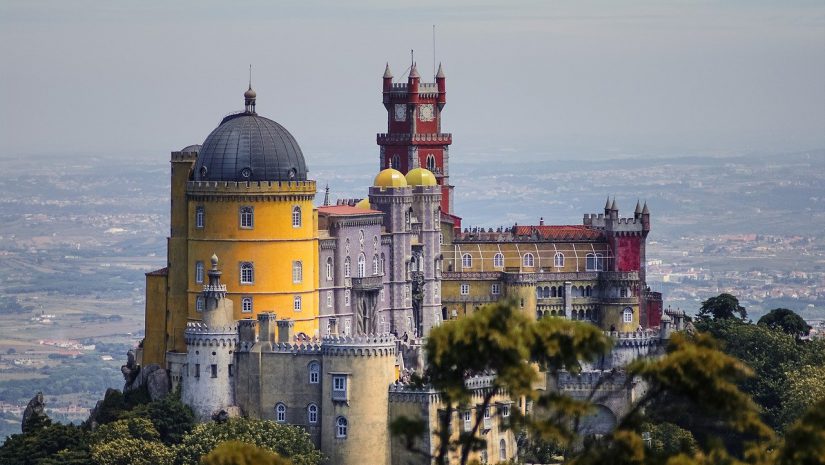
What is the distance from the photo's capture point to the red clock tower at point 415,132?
170500 millimetres

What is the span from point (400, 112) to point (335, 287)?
31.0m

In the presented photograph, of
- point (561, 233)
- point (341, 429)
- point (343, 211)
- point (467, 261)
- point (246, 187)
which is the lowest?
point (341, 429)

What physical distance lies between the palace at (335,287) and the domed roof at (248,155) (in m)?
0.06

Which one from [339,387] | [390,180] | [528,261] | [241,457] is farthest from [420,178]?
[241,457]

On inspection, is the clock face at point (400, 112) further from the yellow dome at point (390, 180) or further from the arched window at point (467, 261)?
the yellow dome at point (390, 180)

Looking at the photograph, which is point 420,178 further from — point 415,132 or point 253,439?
point 253,439

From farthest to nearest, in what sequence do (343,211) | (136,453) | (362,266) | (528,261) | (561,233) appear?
(561,233)
(528,261)
(343,211)
(362,266)
(136,453)

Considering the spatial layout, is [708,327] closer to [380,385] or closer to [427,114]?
[427,114]

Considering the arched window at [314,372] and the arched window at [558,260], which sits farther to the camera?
the arched window at [558,260]

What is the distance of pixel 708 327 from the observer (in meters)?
165

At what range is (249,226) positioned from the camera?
458ft

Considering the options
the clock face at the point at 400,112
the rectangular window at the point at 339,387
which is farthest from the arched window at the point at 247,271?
the clock face at the point at 400,112

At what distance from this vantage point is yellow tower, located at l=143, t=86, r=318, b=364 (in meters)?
139

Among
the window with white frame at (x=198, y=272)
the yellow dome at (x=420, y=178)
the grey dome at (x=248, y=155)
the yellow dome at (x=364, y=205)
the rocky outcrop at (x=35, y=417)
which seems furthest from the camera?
the yellow dome at (x=420, y=178)
